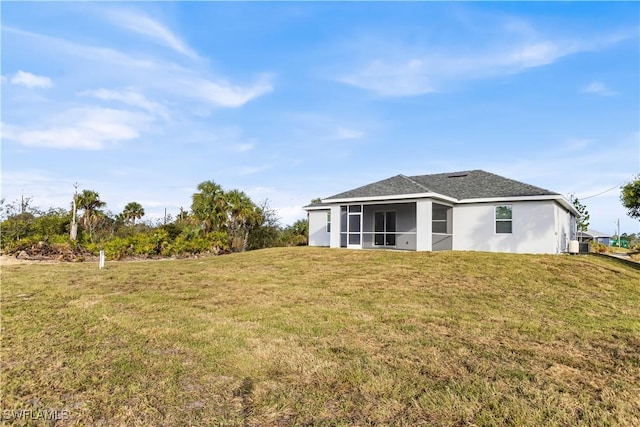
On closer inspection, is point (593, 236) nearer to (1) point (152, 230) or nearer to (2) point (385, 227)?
(2) point (385, 227)

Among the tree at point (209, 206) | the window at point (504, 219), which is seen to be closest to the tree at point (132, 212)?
the tree at point (209, 206)

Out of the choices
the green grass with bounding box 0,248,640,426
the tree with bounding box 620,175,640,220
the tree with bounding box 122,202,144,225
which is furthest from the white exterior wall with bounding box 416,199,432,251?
the tree with bounding box 122,202,144,225

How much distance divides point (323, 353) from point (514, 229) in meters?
15.1

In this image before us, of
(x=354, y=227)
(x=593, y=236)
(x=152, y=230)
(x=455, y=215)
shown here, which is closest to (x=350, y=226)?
(x=354, y=227)

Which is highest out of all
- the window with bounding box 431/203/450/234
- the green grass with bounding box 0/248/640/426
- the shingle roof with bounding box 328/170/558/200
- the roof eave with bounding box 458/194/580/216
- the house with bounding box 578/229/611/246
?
the shingle roof with bounding box 328/170/558/200

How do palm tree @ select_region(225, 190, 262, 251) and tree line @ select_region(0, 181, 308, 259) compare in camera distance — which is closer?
tree line @ select_region(0, 181, 308, 259)

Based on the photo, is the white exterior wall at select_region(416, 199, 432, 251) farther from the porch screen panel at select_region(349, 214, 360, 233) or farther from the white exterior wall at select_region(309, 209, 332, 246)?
the white exterior wall at select_region(309, 209, 332, 246)

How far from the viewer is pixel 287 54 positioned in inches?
553

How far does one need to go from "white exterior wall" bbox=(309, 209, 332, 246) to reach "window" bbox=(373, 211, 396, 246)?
377 centimetres

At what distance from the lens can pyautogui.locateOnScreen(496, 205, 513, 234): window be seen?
1658 cm

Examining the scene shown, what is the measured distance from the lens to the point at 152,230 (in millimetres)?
23172

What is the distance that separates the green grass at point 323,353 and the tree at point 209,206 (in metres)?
12.6

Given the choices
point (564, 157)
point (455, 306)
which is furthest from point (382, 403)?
point (564, 157)

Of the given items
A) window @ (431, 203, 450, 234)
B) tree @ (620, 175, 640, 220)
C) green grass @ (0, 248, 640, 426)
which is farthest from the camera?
window @ (431, 203, 450, 234)
